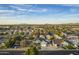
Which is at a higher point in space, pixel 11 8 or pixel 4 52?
pixel 11 8

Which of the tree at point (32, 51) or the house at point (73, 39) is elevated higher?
the house at point (73, 39)

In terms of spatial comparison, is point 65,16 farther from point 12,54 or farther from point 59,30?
point 12,54

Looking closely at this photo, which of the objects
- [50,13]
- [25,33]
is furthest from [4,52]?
[50,13]

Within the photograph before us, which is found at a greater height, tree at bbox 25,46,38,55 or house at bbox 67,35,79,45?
house at bbox 67,35,79,45
